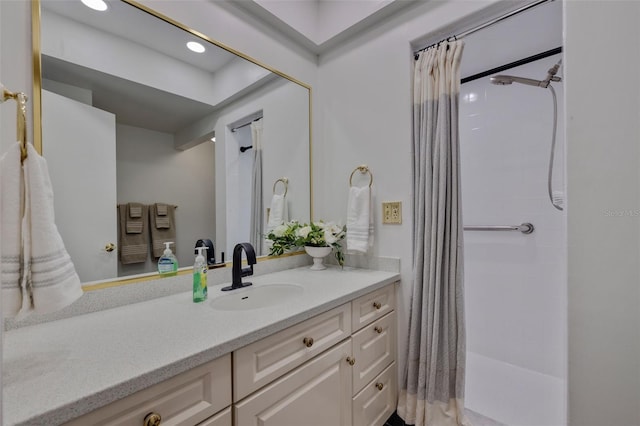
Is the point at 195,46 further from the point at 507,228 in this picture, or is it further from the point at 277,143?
the point at 507,228

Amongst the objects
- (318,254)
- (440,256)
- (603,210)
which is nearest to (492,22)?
(440,256)

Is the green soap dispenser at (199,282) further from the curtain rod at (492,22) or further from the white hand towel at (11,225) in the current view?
the curtain rod at (492,22)

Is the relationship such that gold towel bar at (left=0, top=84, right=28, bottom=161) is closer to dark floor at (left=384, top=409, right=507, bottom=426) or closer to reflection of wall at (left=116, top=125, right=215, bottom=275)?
reflection of wall at (left=116, top=125, right=215, bottom=275)

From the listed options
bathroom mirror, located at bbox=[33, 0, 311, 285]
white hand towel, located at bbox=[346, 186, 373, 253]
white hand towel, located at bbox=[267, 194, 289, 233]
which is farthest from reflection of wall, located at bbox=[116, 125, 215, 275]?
white hand towel, located at bbox=[346, 186, 373, 253]

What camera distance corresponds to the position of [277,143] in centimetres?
171

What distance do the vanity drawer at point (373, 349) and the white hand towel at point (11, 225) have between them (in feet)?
3.49

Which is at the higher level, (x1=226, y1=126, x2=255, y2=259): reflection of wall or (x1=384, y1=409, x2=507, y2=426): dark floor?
(x1=226, y1=126, x2=255, y2=259): reflection of wall

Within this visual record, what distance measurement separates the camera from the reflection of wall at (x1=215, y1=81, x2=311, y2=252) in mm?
1441

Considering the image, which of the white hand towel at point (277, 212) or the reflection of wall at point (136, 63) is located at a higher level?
the reflection of wall at point (136, 63)

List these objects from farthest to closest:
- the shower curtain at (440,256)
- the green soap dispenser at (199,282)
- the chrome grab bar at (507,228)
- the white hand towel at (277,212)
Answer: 1. the chrome grab bar at (507,228)
2. the white hand towel at (277,212)
3. the shower curtain at (440,256)
4. the green soap dispenser at (199,282)

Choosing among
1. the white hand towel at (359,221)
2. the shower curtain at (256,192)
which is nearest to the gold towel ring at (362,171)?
the white hand towel at (359,221)

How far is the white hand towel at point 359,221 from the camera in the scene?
1.56 m

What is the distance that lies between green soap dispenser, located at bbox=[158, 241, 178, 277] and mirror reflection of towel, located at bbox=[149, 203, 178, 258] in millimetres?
32

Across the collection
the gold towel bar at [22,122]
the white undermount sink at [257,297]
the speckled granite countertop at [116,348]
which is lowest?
the white undermount sink at [257,297]
